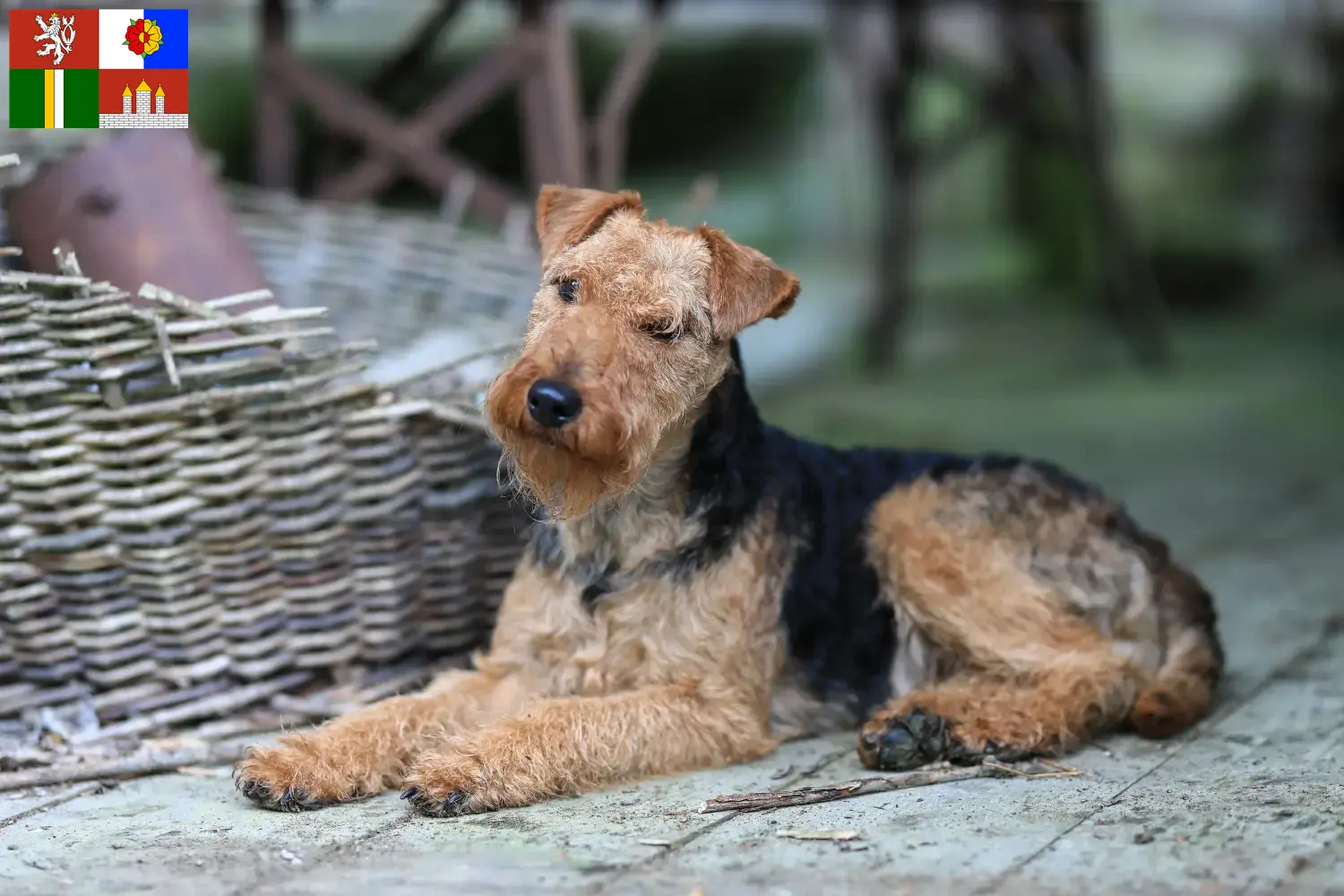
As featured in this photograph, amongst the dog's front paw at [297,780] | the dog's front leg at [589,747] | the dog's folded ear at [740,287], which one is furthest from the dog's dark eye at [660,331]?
the dog's front paw at [297,780]

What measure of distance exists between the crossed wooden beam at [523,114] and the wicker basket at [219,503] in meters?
1.49

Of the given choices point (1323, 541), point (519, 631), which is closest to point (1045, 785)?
point (519, 631)

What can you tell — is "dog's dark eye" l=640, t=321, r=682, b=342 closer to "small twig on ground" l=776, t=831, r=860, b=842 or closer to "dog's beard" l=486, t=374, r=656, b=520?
"dog's beard" l=486, t=374, r=656, b=520

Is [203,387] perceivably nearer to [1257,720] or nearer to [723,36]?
[1257,720]

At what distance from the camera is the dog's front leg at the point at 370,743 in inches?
120

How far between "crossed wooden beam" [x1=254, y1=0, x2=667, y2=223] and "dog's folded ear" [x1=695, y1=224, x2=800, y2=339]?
2.01 meters

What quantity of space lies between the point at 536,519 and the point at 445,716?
0.50 meters

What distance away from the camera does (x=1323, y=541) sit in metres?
5.17

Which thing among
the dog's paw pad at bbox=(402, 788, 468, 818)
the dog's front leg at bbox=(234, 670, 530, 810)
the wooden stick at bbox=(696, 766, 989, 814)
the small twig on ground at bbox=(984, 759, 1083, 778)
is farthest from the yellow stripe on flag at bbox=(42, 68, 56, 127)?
the small twig on ground at bbox=(984, 759, 1083, 778)

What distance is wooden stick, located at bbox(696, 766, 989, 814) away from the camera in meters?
3.00

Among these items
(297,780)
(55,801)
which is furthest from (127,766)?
(297,780)

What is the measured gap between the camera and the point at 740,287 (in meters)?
3.18

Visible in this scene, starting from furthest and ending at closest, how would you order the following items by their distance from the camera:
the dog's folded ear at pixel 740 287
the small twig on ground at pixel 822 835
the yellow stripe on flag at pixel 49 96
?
the yellow stripe on flag at pixel 49 96
the dog's folded ear at pixel 740 287
the small twig on ground at pixel 822 835

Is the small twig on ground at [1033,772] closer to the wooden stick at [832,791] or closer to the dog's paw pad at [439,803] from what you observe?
the wooden stick at [832,791]
